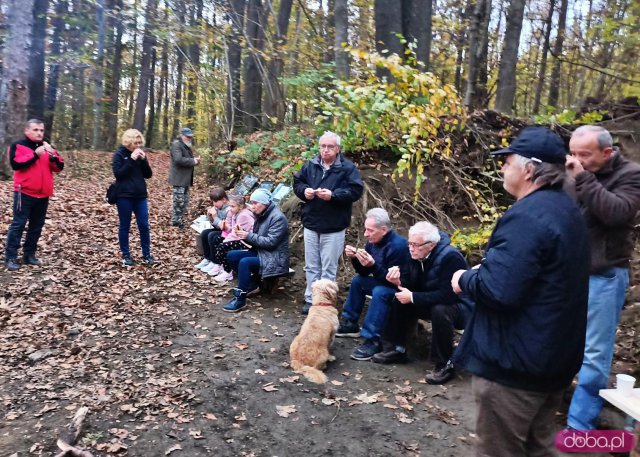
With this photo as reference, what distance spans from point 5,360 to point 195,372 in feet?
6.22

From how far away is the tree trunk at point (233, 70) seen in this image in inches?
545

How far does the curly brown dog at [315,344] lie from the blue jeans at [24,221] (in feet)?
15.0

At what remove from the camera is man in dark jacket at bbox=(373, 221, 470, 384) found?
14.8ft

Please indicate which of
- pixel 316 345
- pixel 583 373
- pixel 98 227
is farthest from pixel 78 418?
pixel 98 227

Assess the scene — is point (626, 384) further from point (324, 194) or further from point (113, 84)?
point (113, 84)

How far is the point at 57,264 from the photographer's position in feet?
23.9

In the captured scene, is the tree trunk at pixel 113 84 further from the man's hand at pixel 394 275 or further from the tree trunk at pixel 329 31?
the man's hand at pixel 394 275

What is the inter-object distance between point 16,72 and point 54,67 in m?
7.41

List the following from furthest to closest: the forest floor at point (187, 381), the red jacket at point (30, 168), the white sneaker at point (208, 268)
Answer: the white sneaker at point (208, 268), the red jacket at point (30, 168), the forest floor at point (187, 381)

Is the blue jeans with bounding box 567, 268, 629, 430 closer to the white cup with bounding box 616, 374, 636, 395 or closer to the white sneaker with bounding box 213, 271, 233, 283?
the white cup with bounding box 616, 374, 636, 395

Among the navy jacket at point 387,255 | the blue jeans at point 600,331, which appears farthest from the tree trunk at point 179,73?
the blue jeans at point 600,331

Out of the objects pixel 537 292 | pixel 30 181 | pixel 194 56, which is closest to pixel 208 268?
pixel 30 181

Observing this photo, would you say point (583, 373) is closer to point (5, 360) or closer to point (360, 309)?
point (360, 309)

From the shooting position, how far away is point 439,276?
4.56 metres
